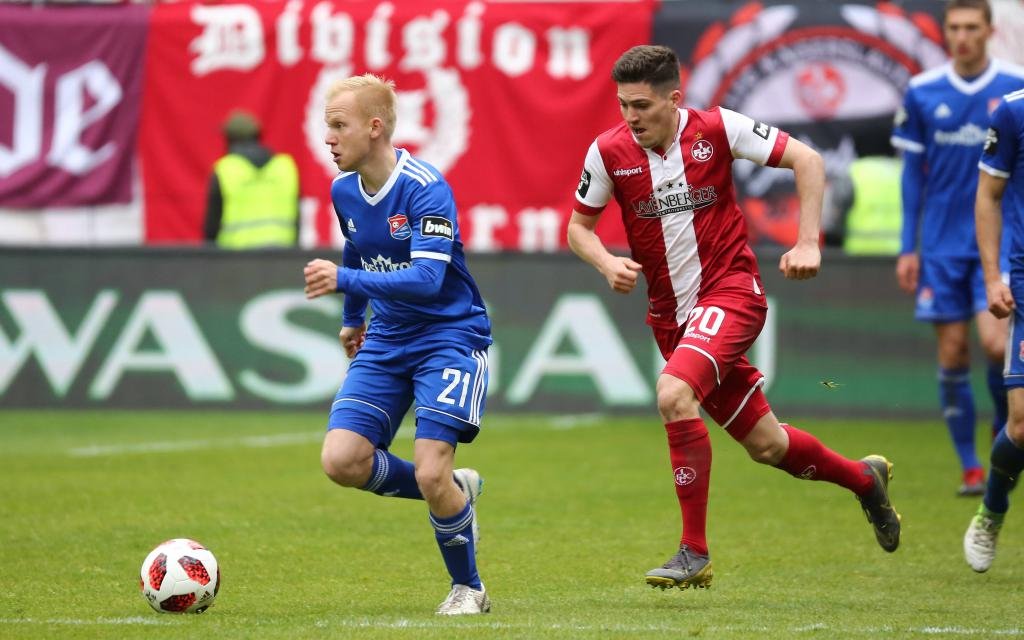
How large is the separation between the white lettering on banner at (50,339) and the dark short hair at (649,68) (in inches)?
313

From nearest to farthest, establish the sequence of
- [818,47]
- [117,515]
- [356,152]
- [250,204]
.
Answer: [356,152] → [117,515] → [250,204] → [818,47]

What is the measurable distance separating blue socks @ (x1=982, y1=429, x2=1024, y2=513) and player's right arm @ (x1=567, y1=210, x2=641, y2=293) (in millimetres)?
1787

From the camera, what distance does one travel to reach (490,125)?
1622cm

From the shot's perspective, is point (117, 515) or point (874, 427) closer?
point (117, 515)

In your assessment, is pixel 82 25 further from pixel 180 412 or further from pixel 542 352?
pixel 542 352

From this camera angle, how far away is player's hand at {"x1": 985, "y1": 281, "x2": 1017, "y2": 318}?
6.58 meters

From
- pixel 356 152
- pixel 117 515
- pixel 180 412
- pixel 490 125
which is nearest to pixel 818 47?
pixel 490 125

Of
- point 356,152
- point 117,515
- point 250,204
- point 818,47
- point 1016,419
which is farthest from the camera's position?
point 818,47

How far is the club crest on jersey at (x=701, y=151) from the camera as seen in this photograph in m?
6.43

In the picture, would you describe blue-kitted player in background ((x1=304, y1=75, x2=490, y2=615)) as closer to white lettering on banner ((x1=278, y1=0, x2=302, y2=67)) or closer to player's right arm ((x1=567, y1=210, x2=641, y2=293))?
player's right arm ((x1=567, y1=210, x2=641, y2=293))

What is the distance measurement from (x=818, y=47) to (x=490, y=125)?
321 centimetres

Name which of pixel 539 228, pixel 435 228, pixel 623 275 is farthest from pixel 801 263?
pixel 539 228

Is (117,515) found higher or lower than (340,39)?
lower

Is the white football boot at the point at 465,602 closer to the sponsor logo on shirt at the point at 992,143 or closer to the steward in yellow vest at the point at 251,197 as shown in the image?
the sponsor logo on shirt at the point at 992,143
